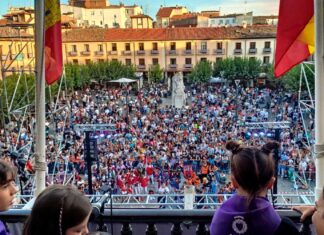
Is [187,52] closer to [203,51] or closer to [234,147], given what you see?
[203,51]

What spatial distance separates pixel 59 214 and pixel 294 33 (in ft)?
6.77

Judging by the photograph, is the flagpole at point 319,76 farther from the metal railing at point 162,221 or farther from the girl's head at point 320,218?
the girl's head at point 320,218

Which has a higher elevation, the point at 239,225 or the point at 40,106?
the point at 40,106

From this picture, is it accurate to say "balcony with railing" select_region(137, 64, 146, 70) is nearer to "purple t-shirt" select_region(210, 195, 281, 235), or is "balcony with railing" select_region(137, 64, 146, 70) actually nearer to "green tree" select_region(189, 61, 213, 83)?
"green tree" select_region(189, 61, 213, 83)

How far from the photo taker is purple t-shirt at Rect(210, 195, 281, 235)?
1.22m

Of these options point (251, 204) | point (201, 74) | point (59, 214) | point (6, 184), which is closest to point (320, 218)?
point (251, 204)

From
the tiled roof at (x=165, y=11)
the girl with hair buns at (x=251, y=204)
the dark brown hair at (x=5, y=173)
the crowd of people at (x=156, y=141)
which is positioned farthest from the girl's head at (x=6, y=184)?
the tiled roof at (x=165, y=11)

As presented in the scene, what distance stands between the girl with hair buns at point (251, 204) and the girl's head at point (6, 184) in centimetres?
69

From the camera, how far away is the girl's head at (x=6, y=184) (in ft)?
4.33

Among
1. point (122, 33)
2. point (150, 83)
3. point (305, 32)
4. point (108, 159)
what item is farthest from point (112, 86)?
point (305, 32)

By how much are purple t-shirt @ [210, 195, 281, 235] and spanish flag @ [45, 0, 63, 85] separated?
1852mm

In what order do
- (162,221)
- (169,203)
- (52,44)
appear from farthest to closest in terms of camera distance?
(169,203) < (52,44) < (162,221)

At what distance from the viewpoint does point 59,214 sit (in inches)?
38.7

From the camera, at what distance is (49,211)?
996 millimetres
